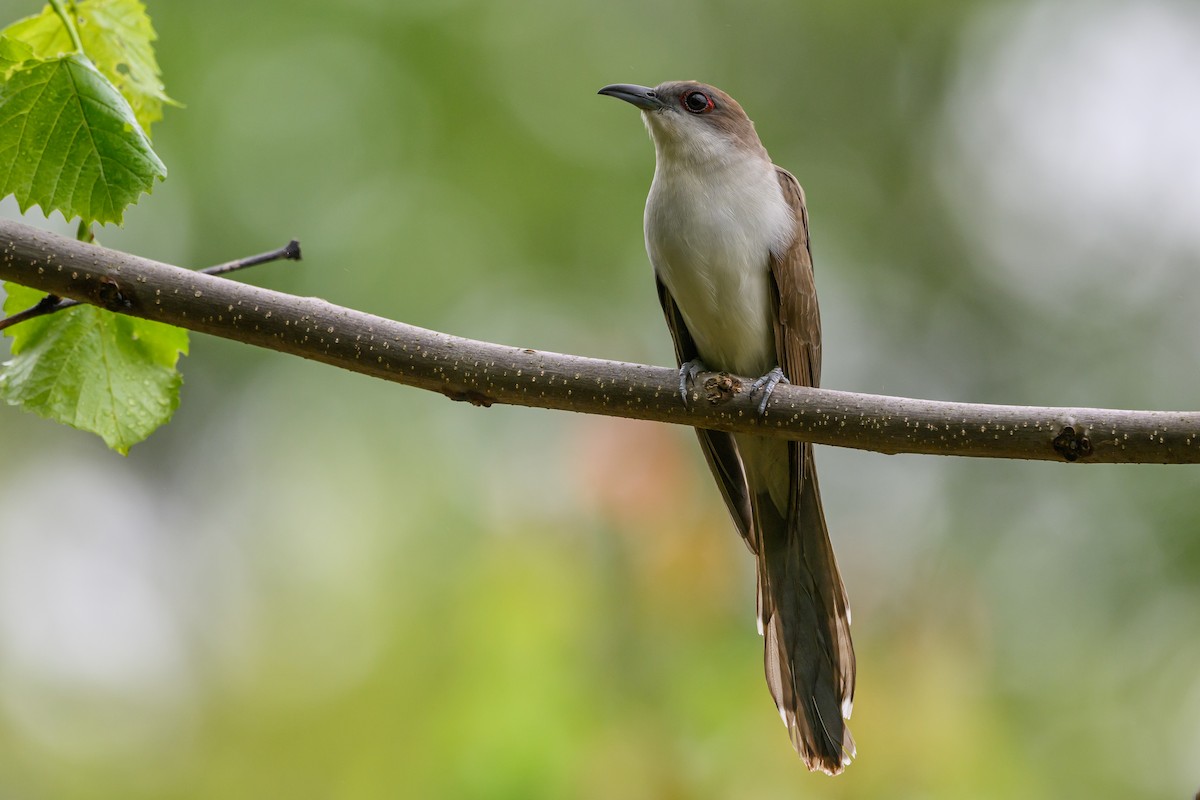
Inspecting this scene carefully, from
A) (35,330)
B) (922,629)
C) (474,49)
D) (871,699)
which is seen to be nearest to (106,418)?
(35,330)

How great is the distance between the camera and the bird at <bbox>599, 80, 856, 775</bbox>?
4.19 metres

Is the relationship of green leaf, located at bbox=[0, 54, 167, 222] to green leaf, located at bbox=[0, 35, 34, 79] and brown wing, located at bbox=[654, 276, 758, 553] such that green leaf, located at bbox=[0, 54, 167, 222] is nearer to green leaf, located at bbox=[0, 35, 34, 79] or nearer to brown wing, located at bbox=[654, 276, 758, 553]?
green leaf, located at bbox=[0, 35, 34, 79]

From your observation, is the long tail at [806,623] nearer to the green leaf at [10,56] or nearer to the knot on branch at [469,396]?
the knot on branch at [469,396]

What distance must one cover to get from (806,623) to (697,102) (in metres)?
2.22

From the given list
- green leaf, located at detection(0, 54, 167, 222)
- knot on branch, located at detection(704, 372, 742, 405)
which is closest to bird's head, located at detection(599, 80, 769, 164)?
knot on branch, located at detection(704, 372, 742, 405)

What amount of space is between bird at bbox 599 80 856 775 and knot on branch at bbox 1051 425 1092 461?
→ 1.49 metres

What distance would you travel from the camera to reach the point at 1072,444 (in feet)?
8.76

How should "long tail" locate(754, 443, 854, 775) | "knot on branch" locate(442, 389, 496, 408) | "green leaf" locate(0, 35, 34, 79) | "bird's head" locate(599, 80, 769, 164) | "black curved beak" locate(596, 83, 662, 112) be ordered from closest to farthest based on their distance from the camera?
"green leaf" locate(0, 35, 34, 79)
"knot on branch" locate(442, 389, 496, 408)
"long tail" locate(754, 443, 854, 775)
"bird's head" locate(599, 80, 769, 164)
"black curved beak" locate(596, 83, 662, 112)

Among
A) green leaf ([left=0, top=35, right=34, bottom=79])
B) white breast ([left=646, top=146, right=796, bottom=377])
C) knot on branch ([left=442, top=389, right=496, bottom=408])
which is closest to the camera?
green leaf ([left=0, top=35, right=34, bottom=79])

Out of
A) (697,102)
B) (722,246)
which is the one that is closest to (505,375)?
(722,246)

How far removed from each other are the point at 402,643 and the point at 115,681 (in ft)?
8.25

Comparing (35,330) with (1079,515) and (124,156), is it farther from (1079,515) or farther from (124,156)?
(1079,515)

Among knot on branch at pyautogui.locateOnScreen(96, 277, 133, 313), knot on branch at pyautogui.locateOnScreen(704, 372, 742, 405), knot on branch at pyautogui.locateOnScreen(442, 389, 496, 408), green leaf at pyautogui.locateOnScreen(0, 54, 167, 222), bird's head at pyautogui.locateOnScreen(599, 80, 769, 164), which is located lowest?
knot on branch at pyautogui.locateOnScreen(442, 389, 496, 408)

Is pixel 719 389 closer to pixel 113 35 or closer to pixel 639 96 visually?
pixel 113 35
